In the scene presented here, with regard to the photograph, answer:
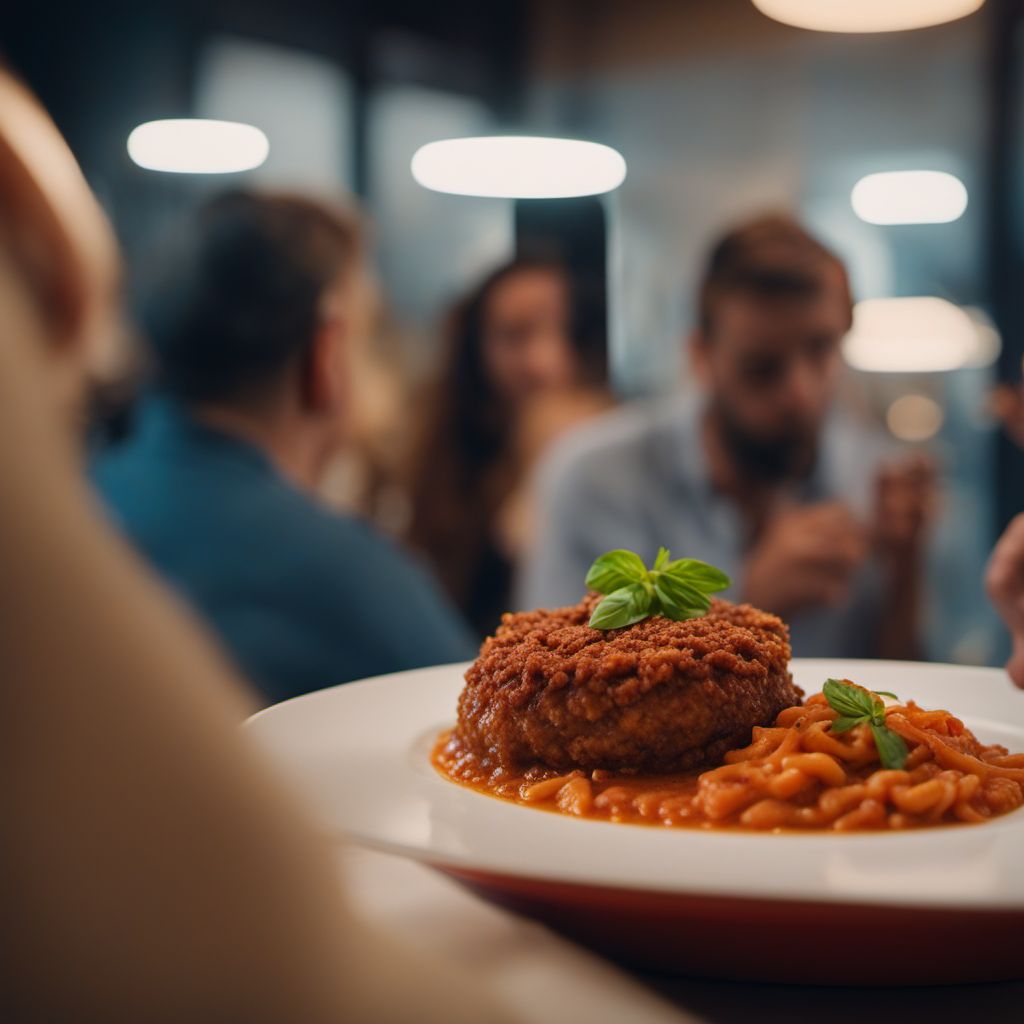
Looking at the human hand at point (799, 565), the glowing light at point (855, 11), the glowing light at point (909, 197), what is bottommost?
the human hand at point (799, 565)

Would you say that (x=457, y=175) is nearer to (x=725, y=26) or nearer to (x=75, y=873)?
(x=725, y=26)

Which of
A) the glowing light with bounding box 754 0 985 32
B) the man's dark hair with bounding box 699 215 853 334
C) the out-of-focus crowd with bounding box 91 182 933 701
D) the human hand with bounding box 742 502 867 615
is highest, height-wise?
the glowing light with bounding box 754 0 985 32

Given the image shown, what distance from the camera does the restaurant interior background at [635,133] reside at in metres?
5.19

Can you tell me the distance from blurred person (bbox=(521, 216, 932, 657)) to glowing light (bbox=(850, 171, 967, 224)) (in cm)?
70

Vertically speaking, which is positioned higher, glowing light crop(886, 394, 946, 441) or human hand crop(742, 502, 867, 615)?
glowing light crop(886, 394, 946, 441)

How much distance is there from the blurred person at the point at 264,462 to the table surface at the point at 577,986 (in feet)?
6.25

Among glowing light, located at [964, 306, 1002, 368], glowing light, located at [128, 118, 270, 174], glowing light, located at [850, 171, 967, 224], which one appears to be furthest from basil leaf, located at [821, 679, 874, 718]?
glowing light, located at [128, 118, 270, 174]

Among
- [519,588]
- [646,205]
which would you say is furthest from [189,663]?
[646,205]

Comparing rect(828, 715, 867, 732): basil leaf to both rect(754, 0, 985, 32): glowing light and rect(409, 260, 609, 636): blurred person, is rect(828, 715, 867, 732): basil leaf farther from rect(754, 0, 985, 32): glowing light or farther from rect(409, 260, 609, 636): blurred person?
rect(409, 260, 609, 636): blurred person

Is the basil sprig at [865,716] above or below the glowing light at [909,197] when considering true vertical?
below

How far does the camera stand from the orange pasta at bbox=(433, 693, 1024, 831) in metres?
1.10

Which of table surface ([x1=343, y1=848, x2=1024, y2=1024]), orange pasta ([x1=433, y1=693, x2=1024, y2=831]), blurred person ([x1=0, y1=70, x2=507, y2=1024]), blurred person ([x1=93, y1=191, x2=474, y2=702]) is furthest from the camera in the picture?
blurred person ([x1=93, y1=191, x2=474, y2=702])

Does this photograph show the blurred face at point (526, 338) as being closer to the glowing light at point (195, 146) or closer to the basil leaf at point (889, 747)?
the glowing light at point (195, 146)

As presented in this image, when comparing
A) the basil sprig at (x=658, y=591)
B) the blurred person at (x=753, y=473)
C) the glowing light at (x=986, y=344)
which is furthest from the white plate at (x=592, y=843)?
the glowing light at (x=986, y=344)
